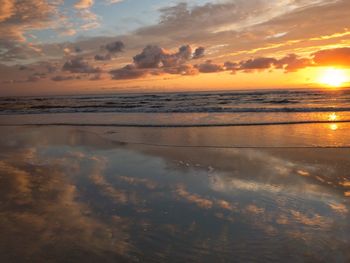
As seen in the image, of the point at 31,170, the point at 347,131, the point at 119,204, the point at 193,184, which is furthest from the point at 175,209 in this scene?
the point at 347,131

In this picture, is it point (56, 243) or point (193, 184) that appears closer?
point (56, 243)

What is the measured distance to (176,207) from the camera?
5234mm

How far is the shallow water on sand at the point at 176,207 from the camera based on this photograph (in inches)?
151

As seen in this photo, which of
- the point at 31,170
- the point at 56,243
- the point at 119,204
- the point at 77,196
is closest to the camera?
the point at 56,243

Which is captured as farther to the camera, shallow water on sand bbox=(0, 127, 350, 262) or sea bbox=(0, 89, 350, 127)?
sea bbox=(0, 89, 350, 127)

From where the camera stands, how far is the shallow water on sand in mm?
3826

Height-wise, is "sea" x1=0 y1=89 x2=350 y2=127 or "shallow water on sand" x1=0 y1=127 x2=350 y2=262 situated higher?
"sea" x1=0 y1=89 x2=350 y2=127

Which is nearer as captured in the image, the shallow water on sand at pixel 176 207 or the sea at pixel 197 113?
the shallow water on sand at pixel 176 207

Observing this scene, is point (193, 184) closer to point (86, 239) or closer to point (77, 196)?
point (77, 196)

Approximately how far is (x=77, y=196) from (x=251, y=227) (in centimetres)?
325

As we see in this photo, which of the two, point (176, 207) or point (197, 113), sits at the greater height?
point (197, 113)

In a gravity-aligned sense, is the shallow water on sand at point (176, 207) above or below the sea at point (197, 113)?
below

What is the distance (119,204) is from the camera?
5.42 meters

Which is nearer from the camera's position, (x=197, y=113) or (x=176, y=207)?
(x=176, y=207)
